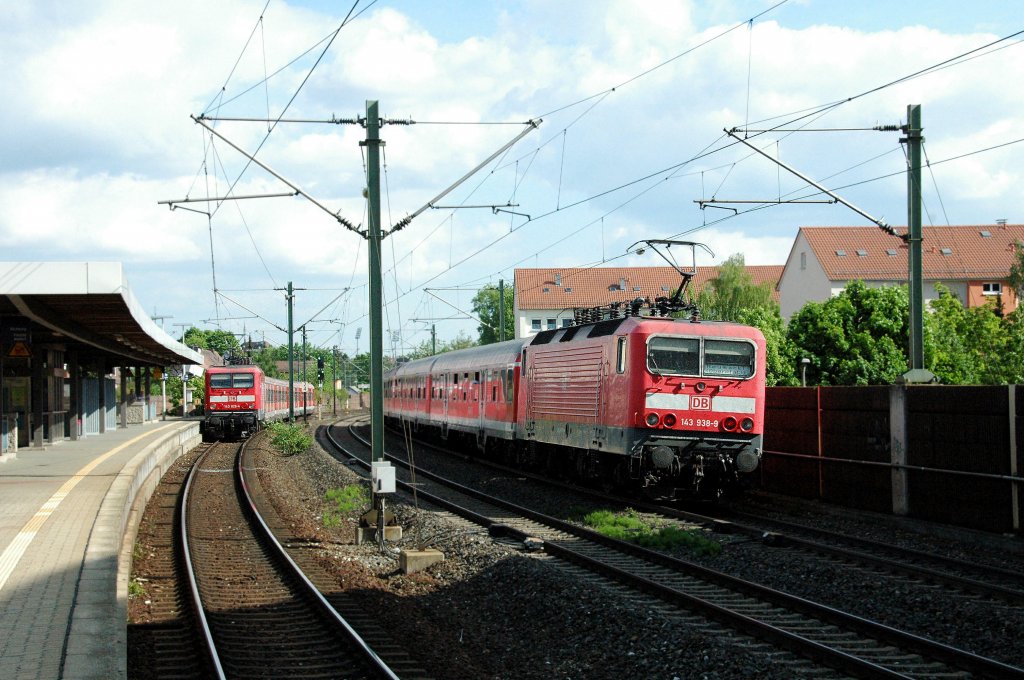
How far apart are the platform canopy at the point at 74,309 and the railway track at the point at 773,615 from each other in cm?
887

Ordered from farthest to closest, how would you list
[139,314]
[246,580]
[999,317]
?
[999,317] < [139,314] < [246,580]

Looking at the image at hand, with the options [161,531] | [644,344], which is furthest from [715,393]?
[161,531]

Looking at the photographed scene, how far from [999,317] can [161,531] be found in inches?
1971

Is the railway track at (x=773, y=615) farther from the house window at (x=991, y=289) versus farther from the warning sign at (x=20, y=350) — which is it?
the house window at (x=991, y=289)

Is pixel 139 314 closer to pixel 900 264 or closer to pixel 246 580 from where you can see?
pixel 246 580

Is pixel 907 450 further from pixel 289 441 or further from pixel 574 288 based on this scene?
pixel 574 288

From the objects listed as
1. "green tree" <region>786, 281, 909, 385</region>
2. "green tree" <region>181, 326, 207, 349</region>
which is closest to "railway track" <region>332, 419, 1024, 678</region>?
"green tree" <region>786, 281, 909, 385</region>

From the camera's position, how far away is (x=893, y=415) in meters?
15.7

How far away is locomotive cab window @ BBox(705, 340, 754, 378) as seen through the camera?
17094mm

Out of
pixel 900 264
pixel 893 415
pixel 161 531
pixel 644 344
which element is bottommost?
pixel 161 531

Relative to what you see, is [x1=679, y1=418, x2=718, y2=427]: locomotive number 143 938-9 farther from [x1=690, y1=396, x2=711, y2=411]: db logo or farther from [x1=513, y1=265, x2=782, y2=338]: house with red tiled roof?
[x1=513, y1=265, x2=782, y2=338]: house with red tiled roof

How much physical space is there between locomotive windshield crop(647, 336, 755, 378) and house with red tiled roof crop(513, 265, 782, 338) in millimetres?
67254

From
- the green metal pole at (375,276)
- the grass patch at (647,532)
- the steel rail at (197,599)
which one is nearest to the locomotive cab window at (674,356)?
the grass patch at (647,532)

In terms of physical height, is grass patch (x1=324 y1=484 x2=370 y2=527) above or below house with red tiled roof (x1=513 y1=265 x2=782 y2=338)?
below
